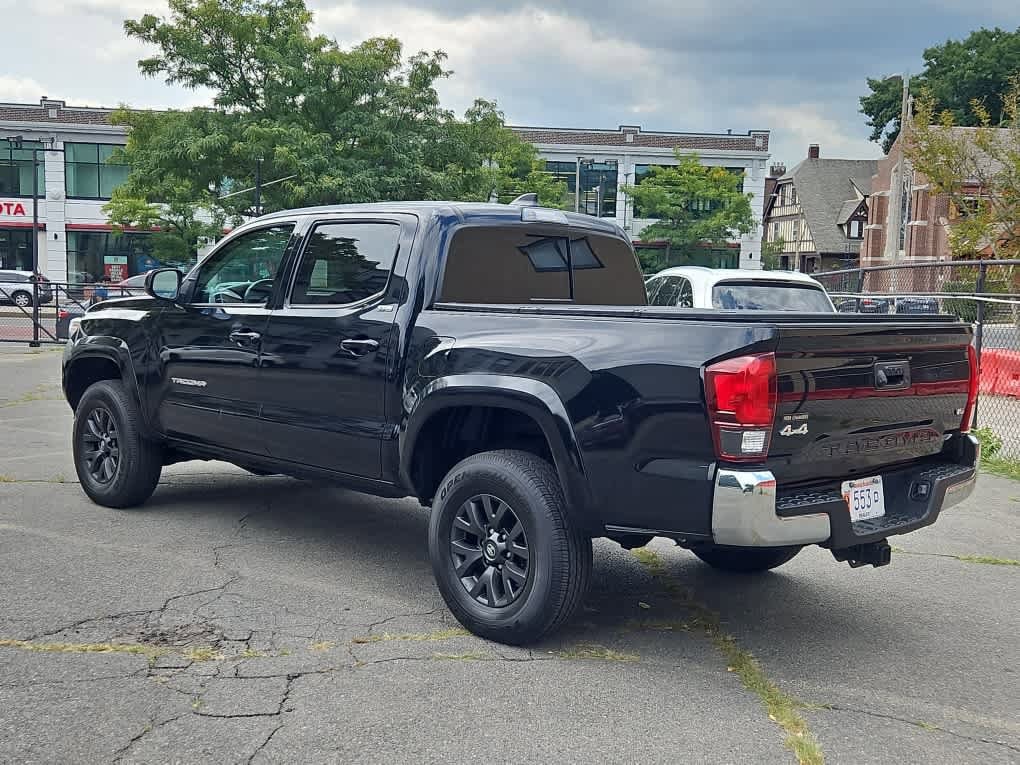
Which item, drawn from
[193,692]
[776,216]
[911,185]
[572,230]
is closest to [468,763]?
[193,692]

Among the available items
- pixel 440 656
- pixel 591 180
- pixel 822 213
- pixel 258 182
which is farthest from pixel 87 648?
pixel 822 213

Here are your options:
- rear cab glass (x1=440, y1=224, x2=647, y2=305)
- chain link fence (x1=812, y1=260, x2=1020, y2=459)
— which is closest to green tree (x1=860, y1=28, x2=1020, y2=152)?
chain link fence (x1=812, y1=260, x2=1020, y2=459)

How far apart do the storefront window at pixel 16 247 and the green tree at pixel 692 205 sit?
31.0 m

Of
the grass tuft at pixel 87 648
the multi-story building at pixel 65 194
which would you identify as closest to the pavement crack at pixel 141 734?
the grass tuft at pixel 87 648

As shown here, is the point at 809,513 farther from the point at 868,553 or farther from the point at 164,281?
the point at 164,281

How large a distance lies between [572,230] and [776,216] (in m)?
93.3

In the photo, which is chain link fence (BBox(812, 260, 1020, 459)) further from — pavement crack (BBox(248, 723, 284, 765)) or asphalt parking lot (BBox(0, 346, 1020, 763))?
pavement crack (BBox(248, 723, 284, 765))

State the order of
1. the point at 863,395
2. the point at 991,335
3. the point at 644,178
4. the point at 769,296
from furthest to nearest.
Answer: the point at 644,178, the point at 991,335, the point at 769,296, the point at 863,395

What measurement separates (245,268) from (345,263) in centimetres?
99

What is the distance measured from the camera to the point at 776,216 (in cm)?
9469

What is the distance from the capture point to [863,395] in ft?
13.5

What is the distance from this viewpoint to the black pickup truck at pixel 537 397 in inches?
152

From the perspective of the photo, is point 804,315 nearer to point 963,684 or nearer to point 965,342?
point 965,342

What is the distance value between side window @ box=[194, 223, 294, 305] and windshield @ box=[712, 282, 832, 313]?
16.6 ft
